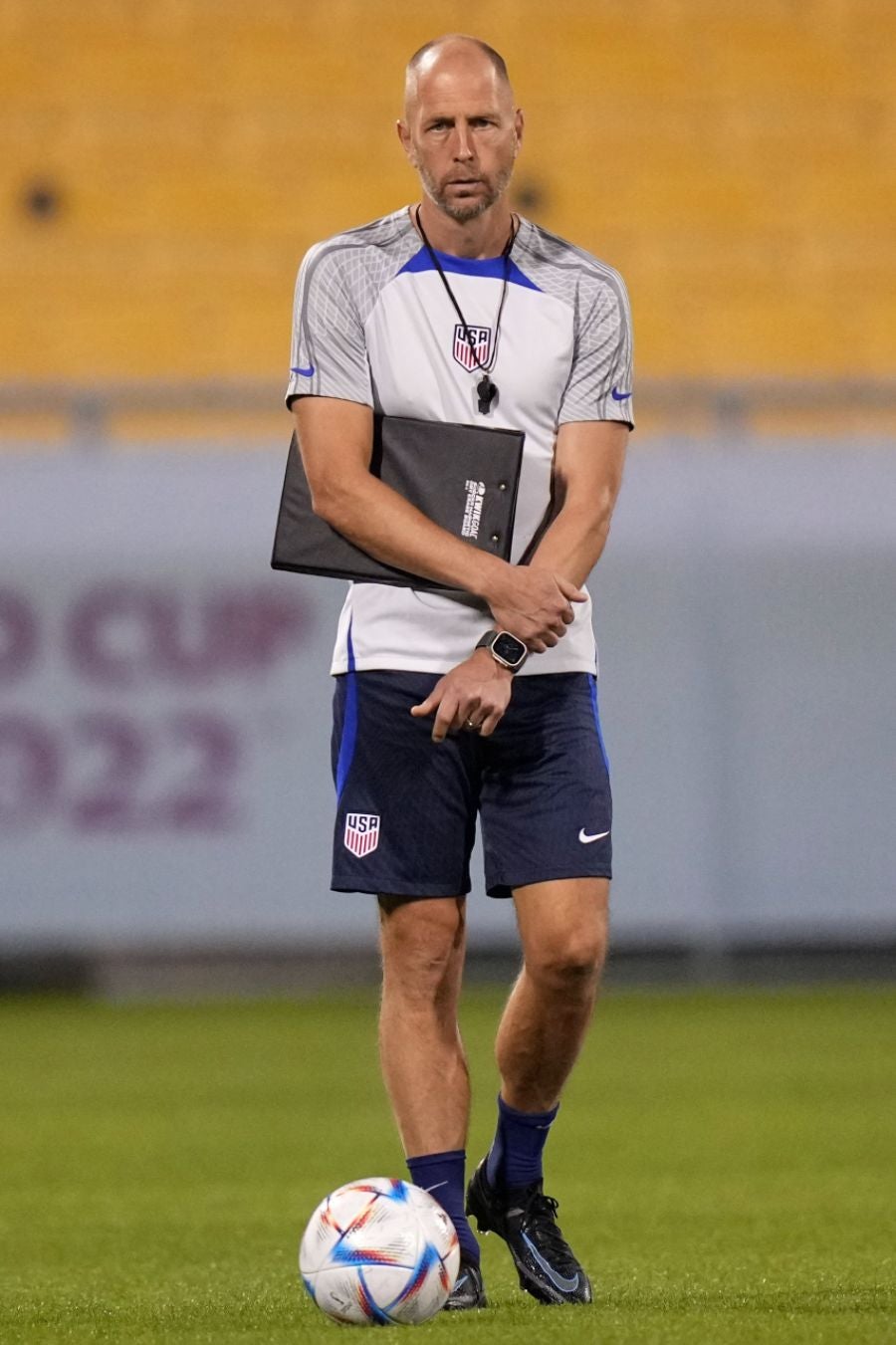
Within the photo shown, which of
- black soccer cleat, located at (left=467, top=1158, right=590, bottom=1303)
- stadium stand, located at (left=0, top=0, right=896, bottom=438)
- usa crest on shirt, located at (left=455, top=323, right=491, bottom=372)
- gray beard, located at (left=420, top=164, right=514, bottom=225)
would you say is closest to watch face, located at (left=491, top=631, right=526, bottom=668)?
usa crest on shirt, located at (left=455, top=323, right=491, bottom=372)

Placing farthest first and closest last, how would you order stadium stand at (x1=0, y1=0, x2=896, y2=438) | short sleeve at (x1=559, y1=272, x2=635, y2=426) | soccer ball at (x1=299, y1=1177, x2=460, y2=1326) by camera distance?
stadium stand at (x1=0, y1=0, x2=896, y2=438)
short sleeve at (x1=559, y1=272, x2=635, y2=426)
soccer ball at (x1=299, y1=1177, x2=460, y2=1326)

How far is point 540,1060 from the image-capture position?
4.69m

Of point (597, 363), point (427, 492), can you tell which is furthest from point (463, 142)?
point (427, 492)

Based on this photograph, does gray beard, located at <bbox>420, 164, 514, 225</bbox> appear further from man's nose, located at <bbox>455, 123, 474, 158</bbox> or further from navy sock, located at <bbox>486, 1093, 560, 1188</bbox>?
navy sock, located at <bbox>486, 1093, 560, 1188</bbox>

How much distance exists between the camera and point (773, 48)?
1442 centimetres

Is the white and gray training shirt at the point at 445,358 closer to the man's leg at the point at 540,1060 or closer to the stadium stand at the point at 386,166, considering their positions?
the man's leg at the point at 540,1060

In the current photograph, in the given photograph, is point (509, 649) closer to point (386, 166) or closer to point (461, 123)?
point (461, 123)

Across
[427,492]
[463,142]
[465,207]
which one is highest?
[463,142]

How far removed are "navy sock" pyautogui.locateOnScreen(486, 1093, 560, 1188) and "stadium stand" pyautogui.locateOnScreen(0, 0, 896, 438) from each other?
8.76 meters

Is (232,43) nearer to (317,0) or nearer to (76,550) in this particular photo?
(317,0)

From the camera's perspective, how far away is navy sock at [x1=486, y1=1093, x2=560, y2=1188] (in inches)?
187

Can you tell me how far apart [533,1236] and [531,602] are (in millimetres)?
1242

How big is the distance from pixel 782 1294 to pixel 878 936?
259 inches

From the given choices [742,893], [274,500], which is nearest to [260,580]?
[274,500]
